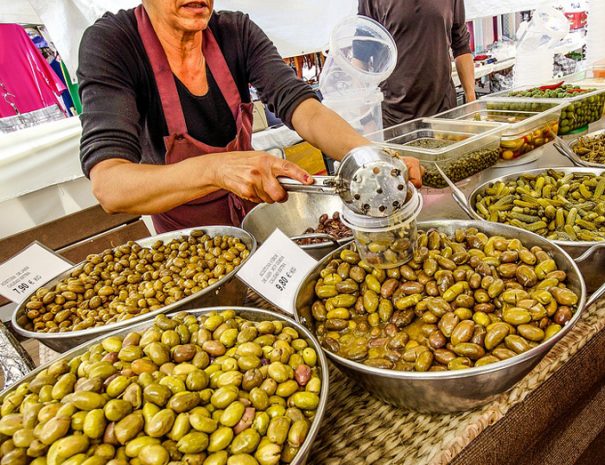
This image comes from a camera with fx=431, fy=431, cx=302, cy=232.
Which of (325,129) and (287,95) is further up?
(287,95)

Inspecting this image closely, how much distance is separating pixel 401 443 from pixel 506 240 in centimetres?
56

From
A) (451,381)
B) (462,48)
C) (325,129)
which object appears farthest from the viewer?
(462,48)

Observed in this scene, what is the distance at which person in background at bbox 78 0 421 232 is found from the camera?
1.18 meters

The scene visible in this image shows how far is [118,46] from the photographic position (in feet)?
4.79

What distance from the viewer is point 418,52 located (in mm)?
2914

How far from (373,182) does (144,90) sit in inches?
43.2

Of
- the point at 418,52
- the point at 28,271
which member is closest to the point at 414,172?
the point at 28,271

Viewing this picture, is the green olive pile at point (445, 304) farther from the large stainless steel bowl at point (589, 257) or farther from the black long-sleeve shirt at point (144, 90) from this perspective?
the black long-sleeve shirt at point (144, 90)

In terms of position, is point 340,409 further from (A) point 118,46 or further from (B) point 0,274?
(A) point 118,46

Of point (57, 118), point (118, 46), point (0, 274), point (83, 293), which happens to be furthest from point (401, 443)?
point (57, 118)

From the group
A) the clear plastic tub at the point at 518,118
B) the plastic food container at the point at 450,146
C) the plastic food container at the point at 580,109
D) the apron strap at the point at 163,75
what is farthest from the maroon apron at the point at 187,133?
the plastic food container at the point at 580,109

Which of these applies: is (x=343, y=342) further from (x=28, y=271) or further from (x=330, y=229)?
(x=28, y=271)

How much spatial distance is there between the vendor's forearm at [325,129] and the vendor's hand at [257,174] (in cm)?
58

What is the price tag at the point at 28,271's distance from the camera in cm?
138
